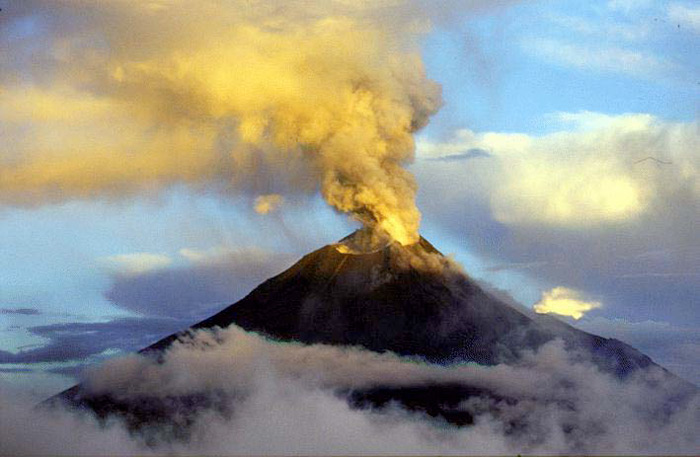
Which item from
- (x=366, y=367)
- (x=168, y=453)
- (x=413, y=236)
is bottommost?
(x=168, y=453)

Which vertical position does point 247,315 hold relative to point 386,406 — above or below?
above

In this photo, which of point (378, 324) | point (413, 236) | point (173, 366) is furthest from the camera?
point (173, 366)

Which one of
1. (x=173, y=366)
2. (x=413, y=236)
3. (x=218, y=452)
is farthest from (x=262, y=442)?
(x=413, y=236)

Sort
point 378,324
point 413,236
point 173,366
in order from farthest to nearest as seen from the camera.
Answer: point 173,366
point 378,324
point 413,236

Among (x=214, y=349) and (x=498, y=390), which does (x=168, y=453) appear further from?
(x=498, y=390)

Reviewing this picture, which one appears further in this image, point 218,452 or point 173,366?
point 173,366

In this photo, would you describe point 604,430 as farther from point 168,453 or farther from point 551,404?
point 168,453

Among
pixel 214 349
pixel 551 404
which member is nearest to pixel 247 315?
pixel 214 349
